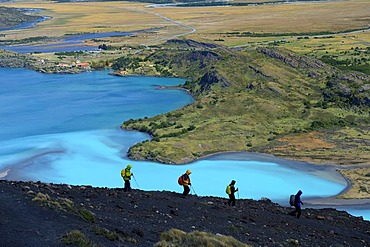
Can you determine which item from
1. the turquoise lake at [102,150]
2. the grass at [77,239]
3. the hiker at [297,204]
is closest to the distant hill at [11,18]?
the turquoise lake at [102,150]

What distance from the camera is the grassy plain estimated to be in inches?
1713

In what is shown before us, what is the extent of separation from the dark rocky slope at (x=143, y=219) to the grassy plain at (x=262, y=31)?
725 inches

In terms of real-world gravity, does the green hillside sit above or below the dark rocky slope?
below

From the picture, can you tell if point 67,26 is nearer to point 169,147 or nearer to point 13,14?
point 13,14

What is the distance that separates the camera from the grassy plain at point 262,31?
1713 inches

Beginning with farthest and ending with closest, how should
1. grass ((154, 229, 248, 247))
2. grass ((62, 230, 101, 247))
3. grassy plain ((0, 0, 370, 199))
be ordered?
grassy plain ((0, 0, 370, 199)) → grass ((154, 229, 248, 247)) → grass ((62, 230, 101, 247))

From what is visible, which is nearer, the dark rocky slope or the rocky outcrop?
the dark rocky slope

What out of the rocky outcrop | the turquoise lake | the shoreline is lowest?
the turquoise lake

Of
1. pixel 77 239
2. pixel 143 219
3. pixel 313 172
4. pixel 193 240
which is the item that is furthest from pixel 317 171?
pixel 77 239

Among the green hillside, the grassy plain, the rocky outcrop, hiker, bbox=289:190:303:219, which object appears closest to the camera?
hiker, bbox=289:190:303:219

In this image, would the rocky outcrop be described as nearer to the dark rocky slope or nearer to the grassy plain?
the grassy plain

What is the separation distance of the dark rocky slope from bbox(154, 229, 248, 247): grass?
0.46 metres

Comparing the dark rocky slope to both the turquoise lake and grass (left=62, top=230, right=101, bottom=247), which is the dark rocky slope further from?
the turquoise lake

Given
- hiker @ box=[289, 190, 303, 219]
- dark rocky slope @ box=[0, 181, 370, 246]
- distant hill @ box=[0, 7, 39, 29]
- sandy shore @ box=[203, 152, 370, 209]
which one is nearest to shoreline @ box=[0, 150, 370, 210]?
sandy shore @ box=[203, 152, 370, 209]
